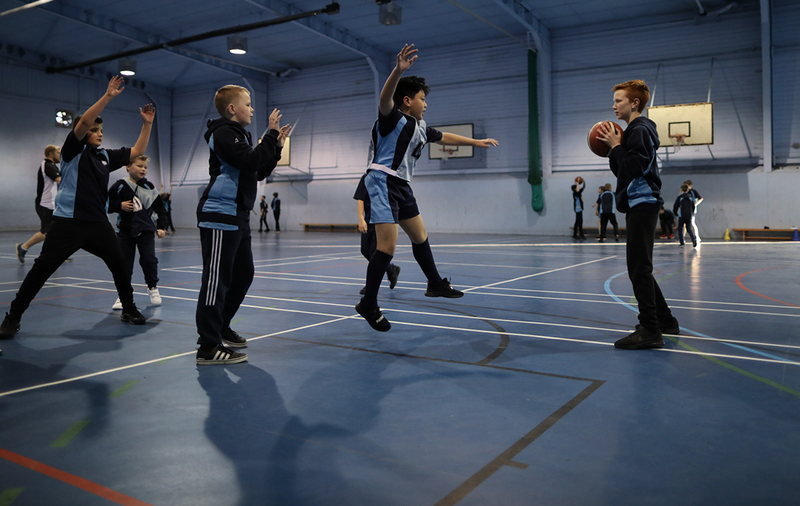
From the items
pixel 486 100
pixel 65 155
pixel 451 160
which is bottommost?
pixel 65 155

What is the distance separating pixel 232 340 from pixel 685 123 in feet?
61.0

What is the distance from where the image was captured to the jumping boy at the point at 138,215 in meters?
5.96

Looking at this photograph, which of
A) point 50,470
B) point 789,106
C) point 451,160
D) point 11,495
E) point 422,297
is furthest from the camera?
point 451,160

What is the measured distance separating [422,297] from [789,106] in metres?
17.9

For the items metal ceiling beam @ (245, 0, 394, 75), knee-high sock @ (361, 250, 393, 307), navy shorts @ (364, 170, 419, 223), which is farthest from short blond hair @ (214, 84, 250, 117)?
metal ceiling beam @ (245, 0, 394, 75)

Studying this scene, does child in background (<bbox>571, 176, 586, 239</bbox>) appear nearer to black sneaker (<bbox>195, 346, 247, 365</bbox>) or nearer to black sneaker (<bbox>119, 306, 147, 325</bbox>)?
black sneaker (<bbox>119, 306, 147, 325</bbox>)

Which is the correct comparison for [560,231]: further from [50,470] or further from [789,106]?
[50,470]

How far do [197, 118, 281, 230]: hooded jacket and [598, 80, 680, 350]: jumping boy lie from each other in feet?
7.70

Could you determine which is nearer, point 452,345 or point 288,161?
point 452,345

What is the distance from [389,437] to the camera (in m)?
2.50

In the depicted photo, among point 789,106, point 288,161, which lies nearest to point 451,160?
point 288,161

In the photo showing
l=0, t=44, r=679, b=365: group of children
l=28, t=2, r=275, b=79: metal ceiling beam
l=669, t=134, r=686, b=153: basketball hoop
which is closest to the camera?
l=0, t=44, r=679, b=365: group of children

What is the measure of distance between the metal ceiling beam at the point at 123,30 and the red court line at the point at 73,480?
2164cm

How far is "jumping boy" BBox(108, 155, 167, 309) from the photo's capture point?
5.96 metres
